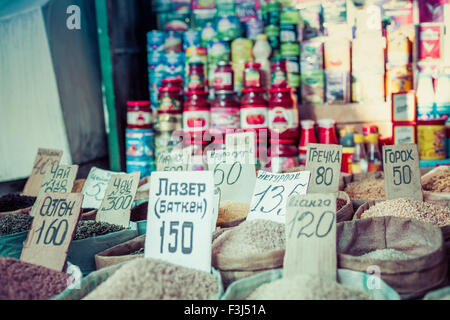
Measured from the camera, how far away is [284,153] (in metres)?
2.57

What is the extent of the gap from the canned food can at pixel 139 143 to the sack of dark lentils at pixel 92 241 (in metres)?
1.36

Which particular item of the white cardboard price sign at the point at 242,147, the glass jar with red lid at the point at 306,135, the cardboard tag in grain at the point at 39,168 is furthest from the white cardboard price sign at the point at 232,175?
the glass jar with red lid at the point at 306,135

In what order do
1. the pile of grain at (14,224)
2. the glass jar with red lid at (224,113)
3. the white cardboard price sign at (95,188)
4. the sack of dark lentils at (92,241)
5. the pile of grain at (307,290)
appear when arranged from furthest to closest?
1. the glass jar with red lid at (224,113)
2. the white cardboard price sign at (95,188)
3. the pile of grain at (14,224)
4. the sack of dark lentils at (92,241)
5. the pile of grain at (307,290)

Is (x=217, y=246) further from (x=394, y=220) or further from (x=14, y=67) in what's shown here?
(x=14, y=67)

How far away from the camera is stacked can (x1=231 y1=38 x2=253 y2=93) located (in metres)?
2.82

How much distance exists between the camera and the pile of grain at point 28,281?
37.5 inches

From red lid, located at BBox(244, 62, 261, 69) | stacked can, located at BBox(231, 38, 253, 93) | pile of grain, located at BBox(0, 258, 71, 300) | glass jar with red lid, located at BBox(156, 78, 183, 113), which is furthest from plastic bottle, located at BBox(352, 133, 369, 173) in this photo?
pile of grain, located at BBox(0, 258, 71, 300)

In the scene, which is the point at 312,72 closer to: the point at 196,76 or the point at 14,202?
the point at 196,76

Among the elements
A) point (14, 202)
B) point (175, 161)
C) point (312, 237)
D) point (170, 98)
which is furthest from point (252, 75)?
point (312, 237)

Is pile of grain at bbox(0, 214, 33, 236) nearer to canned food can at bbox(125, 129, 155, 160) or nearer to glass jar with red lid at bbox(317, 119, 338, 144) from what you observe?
canned food can at bbox(125, 129, 155, 160)

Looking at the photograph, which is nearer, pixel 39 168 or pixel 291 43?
pixel 39 168

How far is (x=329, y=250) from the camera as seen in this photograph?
98cm

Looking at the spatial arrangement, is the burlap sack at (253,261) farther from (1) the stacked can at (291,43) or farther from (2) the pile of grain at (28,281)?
(1) the stacked can at (291,43)

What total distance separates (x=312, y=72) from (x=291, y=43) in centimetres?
23
